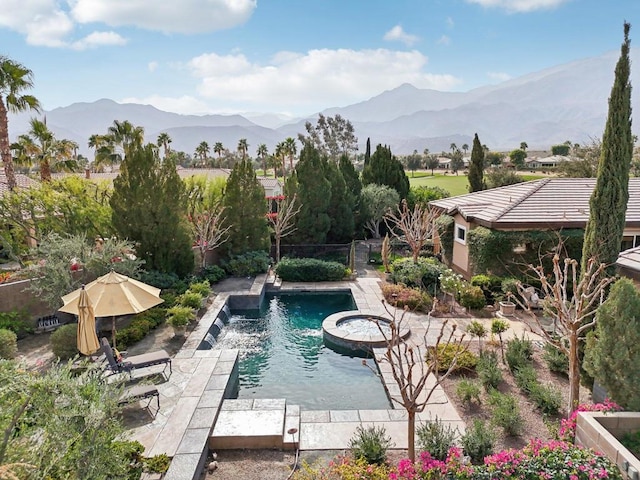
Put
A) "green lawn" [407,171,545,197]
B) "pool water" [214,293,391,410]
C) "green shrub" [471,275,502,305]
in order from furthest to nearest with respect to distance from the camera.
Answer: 1. "green lawn" [407,171,545,197]
2. "green shrub" [471,275,502,305]
3. "pool water" [214,293,391,410]

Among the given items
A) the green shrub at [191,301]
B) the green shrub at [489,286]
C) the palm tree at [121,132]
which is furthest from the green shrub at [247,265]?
the palm tree at [121,132]

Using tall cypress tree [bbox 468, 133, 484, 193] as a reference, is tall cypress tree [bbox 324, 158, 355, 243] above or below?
below

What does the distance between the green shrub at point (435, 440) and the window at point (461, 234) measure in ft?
43.3

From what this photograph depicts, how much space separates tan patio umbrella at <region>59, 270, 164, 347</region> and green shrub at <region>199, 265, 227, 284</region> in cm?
847

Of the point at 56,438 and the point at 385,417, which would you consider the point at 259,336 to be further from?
the point at 56,438

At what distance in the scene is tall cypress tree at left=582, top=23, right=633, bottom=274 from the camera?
9.06 m

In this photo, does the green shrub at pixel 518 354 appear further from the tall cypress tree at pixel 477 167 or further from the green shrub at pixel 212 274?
the tall cypress tree at pixel 477 167

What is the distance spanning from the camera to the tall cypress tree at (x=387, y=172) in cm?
3225

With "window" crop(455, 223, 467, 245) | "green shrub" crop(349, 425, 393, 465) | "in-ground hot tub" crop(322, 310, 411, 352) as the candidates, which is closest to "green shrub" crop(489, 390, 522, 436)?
"green shrub" crop(349, 425, 393, 465)

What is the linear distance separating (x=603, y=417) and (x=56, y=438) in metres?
7.76

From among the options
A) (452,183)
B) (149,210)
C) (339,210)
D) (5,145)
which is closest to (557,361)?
(149,210)

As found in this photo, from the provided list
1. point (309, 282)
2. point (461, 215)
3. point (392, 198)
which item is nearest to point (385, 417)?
point (309, 282)

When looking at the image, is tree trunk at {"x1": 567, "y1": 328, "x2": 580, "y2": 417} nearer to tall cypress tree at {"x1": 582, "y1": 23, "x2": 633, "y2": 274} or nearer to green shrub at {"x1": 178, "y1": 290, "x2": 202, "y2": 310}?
tall cypress tree at {"x1": 582, "y1": 23, "x2": 633, "y2": 274}

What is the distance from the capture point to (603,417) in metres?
Result: 6.68
